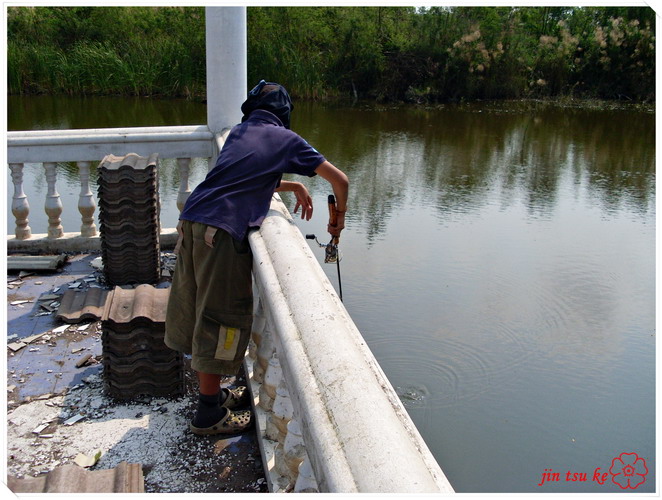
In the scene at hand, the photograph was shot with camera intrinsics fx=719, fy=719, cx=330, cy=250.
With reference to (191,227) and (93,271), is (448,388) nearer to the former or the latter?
(93,271)

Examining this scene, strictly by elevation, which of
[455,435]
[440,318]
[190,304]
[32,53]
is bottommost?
[455,435]

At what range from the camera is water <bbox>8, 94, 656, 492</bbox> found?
4316 mm

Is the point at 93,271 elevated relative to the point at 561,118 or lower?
lower

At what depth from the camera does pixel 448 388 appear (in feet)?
15.8

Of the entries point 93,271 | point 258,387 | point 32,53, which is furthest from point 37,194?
point 32,53

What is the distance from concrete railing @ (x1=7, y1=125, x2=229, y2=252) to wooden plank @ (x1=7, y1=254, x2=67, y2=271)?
1.25ft

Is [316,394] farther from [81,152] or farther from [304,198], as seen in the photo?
[81,152]

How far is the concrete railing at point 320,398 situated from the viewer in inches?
50.3

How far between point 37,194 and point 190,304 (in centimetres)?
641

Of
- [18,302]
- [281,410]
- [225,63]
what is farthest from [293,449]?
[225,63]

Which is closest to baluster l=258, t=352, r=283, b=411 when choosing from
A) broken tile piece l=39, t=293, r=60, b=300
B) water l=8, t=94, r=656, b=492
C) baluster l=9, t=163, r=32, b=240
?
water l=8, t=94, r=656, b=492

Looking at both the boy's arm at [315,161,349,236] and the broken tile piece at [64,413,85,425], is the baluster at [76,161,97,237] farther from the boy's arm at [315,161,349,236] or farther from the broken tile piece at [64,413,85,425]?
the boy's arm at [315,161,349,236]

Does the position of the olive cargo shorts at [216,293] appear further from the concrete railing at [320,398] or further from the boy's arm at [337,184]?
the boy's arm at [337,184]

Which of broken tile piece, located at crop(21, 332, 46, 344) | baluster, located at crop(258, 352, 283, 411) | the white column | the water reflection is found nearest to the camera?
baluster, located at crop(258, 352, 283, 411)
